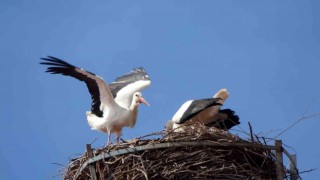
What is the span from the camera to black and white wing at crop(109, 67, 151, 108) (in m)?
12.0

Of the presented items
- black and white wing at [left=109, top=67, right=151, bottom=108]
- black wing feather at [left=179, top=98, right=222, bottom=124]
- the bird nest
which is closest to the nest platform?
the bird nest

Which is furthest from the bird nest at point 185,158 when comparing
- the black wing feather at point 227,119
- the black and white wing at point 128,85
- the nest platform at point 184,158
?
the black and white wing at point 128,85

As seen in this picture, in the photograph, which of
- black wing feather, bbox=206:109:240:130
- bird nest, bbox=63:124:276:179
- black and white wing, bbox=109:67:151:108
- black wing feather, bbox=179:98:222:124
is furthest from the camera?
black and white wing, bbox=109:67:151:108

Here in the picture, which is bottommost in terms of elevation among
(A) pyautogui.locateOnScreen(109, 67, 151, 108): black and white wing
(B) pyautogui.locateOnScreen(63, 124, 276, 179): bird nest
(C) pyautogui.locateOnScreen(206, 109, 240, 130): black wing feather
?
(B) pyautogui.locateOnScreen(63, 124, 276, 179): bird nest

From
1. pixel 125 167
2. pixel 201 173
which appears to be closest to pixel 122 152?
pixel 125 167

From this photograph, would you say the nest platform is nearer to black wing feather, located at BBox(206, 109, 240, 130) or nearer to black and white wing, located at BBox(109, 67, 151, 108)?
black wing feather, located at BBox(206, 109, 240, 130)

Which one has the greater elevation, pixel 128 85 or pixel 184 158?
pixel 128 85

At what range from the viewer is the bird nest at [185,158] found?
332 inches

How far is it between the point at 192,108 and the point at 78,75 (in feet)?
4.84

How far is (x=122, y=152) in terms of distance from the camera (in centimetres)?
848

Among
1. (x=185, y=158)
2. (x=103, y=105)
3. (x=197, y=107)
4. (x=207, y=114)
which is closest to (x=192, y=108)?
(x=197, y=107)

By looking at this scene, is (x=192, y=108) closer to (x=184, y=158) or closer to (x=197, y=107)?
(x=197, y=107)

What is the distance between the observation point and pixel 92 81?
1112cm

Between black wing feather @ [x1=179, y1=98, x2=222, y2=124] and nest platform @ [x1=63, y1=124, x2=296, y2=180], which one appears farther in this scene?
black wing feather @ [x1=179, y1=98, x2=222, y2=124]
